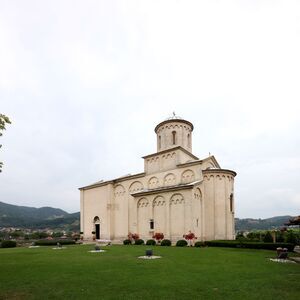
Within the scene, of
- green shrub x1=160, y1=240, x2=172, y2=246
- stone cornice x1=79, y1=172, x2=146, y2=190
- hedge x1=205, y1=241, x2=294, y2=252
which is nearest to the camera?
hedge x1=205, y1=241, x2=294, y2=252

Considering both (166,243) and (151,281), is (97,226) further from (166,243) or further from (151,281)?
(151,281)

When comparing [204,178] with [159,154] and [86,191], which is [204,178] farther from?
[86,191]

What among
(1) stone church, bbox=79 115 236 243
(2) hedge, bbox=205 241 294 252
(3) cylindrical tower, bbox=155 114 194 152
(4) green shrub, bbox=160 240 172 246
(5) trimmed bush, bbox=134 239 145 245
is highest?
(3) cylindrical tower, bbox=155 114 194 152

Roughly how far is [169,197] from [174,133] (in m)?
8.77

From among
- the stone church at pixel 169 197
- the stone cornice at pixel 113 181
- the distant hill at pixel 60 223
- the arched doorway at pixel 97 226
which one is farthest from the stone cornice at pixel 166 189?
the distant hill at pixel 60 223

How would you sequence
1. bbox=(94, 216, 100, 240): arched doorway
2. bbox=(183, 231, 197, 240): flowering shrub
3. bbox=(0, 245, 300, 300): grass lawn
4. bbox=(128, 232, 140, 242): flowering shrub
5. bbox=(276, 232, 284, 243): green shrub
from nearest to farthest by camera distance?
bbox=(0, 245, 300, 300): grass lawn → bbox=(183, 231, 197, 240): flowering shrub → bbox=(276, 232, 284, 243): green shrub → bbox=(128, 232, 140, 242): flowering shrub → bbox=(94, 216, 100, 240): arched doorway

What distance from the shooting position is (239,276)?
465 inches

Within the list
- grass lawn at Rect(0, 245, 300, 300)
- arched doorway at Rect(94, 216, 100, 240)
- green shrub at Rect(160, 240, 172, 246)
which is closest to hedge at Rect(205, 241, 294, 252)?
green shrub at Rect(160, 240, 172, 246)

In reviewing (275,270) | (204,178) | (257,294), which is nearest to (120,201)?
(204,178)

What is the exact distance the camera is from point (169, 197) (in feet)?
106

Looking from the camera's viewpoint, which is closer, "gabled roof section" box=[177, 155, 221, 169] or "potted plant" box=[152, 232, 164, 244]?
"potted plant" box=[152, 232, 164, 244]

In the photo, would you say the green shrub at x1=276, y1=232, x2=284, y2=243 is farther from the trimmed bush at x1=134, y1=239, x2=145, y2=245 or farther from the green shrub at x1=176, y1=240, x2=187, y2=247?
the trimmed bush at x1=134, y1=239, x2=145, y2=245

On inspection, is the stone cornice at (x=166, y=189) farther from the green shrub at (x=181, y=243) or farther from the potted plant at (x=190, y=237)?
the green shrub at (x=181, y=243)

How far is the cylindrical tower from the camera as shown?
3662 centimetres
